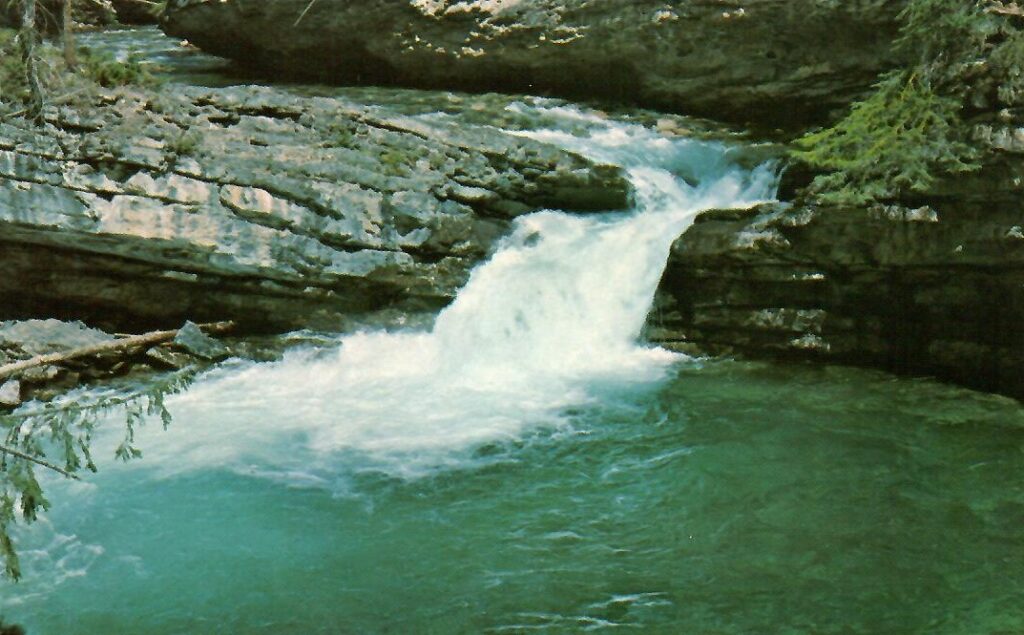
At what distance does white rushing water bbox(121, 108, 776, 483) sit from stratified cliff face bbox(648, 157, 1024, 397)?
2.32 feet

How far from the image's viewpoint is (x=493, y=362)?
10414 mm

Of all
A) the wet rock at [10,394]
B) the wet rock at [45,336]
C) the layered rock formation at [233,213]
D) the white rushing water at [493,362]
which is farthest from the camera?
the layered rock formation at [233,213]

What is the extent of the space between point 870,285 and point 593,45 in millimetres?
6640

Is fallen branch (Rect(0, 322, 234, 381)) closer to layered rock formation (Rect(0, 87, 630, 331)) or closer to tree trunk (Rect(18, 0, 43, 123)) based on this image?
layered rock formation (Rect(0, 87, 630, 331))

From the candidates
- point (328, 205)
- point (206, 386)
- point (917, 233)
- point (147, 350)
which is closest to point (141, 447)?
point (206, 386)

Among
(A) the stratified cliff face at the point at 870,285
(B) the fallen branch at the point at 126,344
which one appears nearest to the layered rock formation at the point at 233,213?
(B) the fallen branch at the point at 126,344

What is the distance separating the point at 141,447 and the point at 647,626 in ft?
16.8

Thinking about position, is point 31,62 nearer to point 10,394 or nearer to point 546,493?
point 10,394

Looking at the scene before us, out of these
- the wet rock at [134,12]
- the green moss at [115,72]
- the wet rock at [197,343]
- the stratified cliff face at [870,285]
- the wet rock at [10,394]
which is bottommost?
the wet rock at [10,394]

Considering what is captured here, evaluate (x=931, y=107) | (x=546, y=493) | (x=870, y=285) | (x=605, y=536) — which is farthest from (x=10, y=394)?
(x=931, y=107)

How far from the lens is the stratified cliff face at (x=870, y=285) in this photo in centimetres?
882

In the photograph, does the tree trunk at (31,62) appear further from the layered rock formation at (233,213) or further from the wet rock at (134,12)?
the wet rock at (134,12)

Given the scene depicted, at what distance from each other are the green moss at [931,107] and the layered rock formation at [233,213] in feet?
11.6

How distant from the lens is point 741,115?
14102 millimetres
